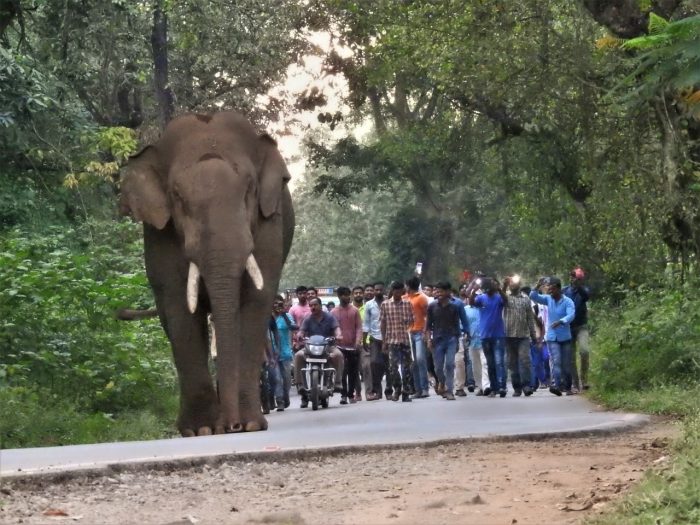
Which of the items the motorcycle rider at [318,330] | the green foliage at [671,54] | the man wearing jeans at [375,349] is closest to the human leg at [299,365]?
the motorcycle rider at [318,330]

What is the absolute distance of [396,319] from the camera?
23.5m

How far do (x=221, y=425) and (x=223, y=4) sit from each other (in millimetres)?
12163

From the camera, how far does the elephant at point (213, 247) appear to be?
15133 mm

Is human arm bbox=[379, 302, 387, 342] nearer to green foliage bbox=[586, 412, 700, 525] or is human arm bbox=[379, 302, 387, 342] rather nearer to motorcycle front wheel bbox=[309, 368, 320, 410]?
motorcycle front wheel bbox=[309, 368, 320, 410]

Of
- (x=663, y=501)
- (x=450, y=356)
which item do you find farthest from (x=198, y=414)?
(x=450, y=356)

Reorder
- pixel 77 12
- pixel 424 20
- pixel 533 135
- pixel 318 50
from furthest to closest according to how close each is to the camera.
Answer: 1. pixel 318 50
2. pixel 533 135
3. pixel 424 20
4. pixel 77 12

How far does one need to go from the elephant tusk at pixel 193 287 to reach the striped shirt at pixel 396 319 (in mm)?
8216

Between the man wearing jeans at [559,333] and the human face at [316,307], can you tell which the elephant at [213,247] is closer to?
the human face at [316,307]

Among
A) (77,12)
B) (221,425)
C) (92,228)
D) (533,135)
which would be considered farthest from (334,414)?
(533,135)

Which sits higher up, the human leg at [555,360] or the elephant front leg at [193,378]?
the human leg at [555,360]

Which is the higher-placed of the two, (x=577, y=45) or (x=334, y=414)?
(x=577, y=45)

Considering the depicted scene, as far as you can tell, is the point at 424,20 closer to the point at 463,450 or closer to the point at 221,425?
the point at 221,425

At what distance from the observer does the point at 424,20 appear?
80.4ft

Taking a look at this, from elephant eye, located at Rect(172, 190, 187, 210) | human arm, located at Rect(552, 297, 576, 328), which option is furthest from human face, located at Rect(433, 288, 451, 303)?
elephant eye, located at Rect(172, 190, 187, 210)
